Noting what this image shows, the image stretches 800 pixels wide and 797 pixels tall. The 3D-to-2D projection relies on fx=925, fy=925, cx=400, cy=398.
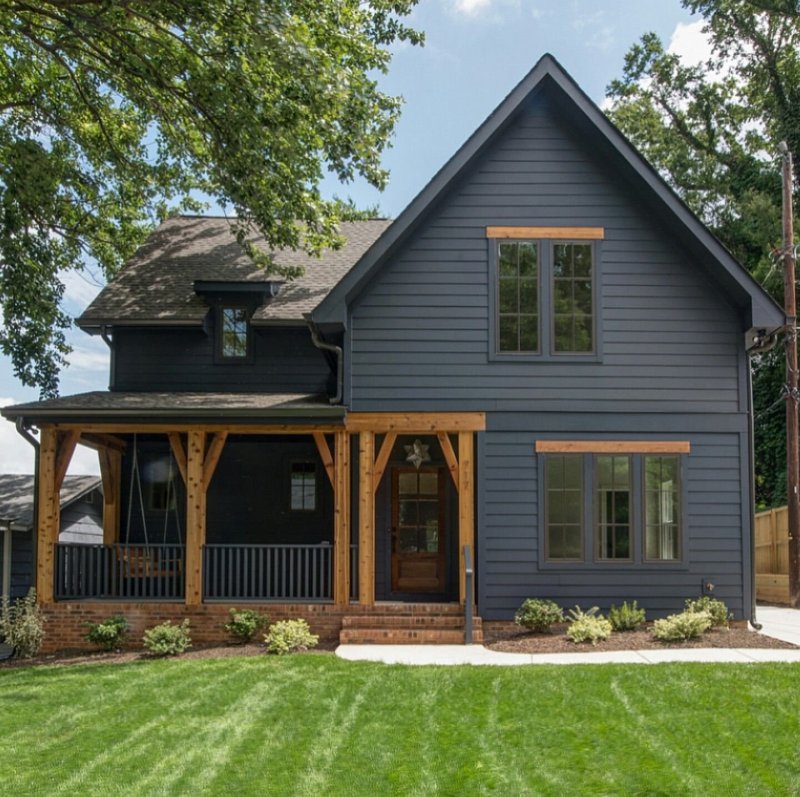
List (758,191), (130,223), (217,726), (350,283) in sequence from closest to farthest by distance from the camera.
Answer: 1. (217,726)
2. (350,283)
3. (130,223)
4. (758,191)

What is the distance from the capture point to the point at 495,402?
43.4 feet

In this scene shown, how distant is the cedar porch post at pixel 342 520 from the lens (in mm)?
13055

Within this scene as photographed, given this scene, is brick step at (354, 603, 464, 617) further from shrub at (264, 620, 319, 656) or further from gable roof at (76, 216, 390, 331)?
gable roof at (76, 216, 390, 331)

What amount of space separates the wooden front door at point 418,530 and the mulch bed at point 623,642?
226cm

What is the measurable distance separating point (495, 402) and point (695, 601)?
13.0 ft

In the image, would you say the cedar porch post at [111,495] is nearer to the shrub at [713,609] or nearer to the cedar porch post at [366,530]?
the cedar porch post at [366,530]

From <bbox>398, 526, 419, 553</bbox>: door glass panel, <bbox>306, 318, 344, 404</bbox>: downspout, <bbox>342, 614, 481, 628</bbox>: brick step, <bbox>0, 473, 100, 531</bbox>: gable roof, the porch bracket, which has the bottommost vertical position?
<bbox>342, 614, 481, 628</bbox>: brick step

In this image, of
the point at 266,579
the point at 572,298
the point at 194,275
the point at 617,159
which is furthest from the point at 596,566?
the point at 194,275

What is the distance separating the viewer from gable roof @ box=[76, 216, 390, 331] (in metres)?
15.7

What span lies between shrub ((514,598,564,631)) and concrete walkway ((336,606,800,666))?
77cm

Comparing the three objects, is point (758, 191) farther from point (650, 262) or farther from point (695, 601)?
point (695, 601)

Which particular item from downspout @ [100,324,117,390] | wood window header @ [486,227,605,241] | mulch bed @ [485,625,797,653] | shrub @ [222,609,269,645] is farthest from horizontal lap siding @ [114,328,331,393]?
mulch bed @ [485,625,797,653]

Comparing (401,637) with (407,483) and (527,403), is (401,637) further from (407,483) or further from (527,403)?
(527,403)

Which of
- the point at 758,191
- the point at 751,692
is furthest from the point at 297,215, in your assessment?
the point at 758,191
